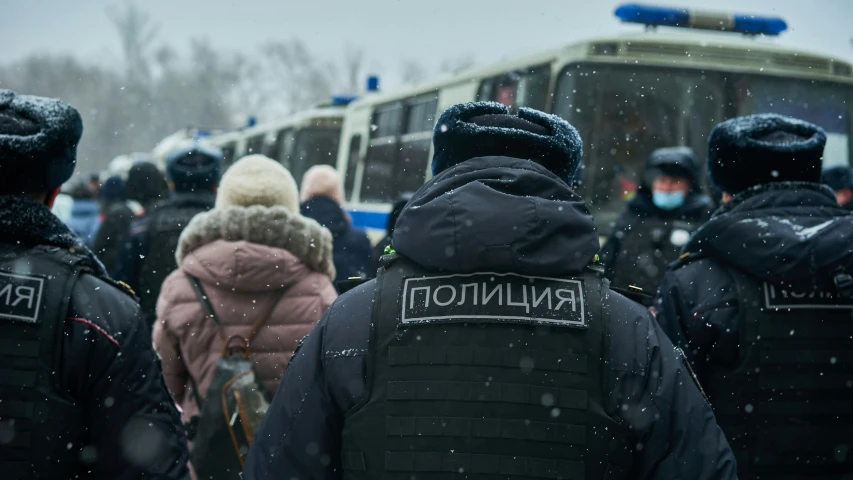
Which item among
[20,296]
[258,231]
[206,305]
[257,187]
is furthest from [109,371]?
[257,187]

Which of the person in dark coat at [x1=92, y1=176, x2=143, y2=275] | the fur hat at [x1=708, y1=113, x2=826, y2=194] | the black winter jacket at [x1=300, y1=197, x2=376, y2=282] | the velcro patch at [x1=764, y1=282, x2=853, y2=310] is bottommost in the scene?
the person in dark coat at [x1=92, y1=176, x2=143, y2=275]

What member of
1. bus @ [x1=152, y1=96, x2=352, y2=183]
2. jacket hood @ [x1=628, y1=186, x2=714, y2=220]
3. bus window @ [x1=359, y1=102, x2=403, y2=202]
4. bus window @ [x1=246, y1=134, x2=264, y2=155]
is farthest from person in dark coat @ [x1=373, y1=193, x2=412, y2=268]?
bus window @ [x1=246, y1=134, x2=264, y2=155]

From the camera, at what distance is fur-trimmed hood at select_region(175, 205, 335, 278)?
368 centimetres

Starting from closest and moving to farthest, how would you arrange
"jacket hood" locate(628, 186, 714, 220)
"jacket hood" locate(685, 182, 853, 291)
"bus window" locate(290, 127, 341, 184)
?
"jacket hood" locate(685, 182, 853, 291)
"jacket hood" locate(628, 186, 714, 220)
"bus window" locate(290, 127, 341, 184)

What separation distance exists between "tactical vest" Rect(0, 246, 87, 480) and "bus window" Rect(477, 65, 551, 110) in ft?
16.7

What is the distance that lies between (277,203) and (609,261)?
2334 mm

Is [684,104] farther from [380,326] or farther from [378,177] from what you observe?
→ [380,326]

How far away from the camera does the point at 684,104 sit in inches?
291

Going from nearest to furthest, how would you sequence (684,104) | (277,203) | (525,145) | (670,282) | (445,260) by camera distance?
(445,260), (525,145), (670,282), (277,203), (684,104)

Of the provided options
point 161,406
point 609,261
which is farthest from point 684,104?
point 161,406

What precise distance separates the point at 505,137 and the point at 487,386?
59 centimetres

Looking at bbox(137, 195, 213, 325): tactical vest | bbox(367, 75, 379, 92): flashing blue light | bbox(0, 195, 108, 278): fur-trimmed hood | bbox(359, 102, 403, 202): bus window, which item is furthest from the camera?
bbox(367, 75, 379, 92): flashing blue light

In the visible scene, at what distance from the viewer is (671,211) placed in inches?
221

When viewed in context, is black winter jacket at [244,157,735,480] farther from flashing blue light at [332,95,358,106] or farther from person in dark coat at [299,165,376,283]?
flashing blue light at [332,95,358,106]
